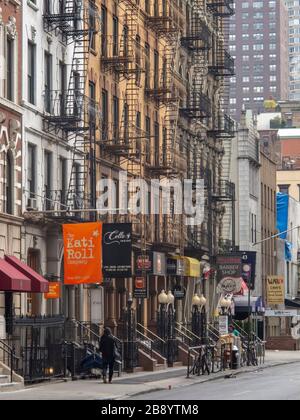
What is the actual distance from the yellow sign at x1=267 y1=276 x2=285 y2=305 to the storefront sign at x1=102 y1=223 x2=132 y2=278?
41.6m

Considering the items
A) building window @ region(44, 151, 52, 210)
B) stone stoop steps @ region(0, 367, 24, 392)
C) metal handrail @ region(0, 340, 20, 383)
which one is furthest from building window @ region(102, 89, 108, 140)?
stone stoop steps @ region(0, 367, 24, 392)

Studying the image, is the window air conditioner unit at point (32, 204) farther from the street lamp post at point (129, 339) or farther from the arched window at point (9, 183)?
the street lamp post at point (129, 339)

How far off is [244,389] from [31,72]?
14.2m

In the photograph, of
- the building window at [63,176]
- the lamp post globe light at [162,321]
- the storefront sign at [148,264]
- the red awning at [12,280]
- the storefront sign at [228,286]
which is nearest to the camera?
the red awning at [12,280]

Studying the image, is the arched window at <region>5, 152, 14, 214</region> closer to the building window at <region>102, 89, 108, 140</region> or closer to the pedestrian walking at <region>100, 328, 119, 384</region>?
the pedestrian walking at <region>100, 328, 119, 384</region>

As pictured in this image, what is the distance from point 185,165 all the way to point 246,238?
23.3m

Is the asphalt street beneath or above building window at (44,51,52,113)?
beneath

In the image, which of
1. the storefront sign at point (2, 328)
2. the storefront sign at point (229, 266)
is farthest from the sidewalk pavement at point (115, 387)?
the storefront sign at point (229, 266)

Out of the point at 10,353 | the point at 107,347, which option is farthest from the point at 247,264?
the point at 10,353

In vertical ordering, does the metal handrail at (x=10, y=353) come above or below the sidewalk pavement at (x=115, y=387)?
above

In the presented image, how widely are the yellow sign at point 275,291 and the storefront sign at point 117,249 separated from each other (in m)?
41.6

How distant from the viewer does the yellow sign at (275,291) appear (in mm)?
87688

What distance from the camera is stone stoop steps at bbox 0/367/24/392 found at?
3675 centimetres

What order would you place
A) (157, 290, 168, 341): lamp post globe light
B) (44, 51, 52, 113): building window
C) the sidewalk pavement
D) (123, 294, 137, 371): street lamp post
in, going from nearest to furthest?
the sidewalk pavement < (44, 51, 52, 113): building window < (123, 294, 137, 371): street lamp post < (157, 290, 168, 341): lamp post globe light
